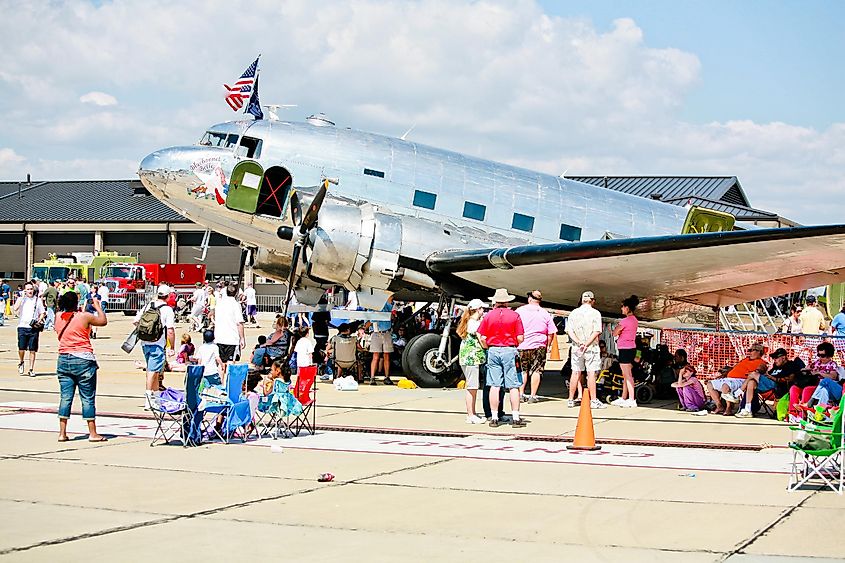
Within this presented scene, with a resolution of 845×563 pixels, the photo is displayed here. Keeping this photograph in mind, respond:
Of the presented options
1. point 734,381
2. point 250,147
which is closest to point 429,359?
point 250,147

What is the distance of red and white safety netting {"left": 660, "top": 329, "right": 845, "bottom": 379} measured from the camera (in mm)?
14938

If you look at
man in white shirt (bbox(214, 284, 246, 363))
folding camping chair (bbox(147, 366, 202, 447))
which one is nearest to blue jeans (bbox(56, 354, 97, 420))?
folding camping chair (bbox(147, 366, 202, 447))

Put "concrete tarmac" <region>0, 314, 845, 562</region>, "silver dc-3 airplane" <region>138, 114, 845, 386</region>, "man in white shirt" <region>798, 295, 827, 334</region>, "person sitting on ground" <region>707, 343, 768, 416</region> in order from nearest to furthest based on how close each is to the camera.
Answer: "concrete tarmac" <region>0, 314, 845, 562</region> < "person sitting on ground" <region>707, 343, 768, 416</region> < "silver dc-3 airplane" <region>138, 114, 845, 386</region> < "man in white shirt" <region>798, 295, 827, 334</region>

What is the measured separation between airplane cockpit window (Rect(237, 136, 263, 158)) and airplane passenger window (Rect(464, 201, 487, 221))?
3.79 metres

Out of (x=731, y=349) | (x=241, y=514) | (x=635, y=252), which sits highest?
(x=635, y=252)

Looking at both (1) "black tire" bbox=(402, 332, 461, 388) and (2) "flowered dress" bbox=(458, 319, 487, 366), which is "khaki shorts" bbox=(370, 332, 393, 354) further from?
(2) "flowered dress" bbox=(458, 319, 487, 366)

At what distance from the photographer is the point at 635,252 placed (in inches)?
568

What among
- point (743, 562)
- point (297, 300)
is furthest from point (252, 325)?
point (743, 562)

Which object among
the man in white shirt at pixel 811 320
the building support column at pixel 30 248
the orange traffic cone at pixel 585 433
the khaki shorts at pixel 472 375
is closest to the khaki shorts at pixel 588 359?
the khaki shorts at pixel 472 375

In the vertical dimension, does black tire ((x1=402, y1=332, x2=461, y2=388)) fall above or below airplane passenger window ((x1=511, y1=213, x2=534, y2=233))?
below

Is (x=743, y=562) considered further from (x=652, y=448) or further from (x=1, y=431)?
(x=1, y=431)

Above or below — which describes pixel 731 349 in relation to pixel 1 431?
above

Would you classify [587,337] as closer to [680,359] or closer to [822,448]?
[680,359]

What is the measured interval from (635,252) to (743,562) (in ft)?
29.4
